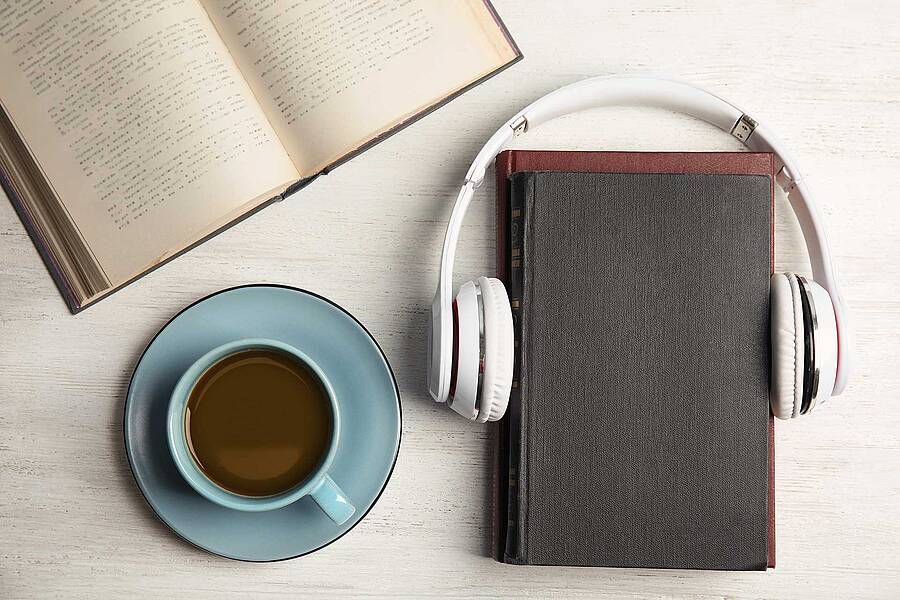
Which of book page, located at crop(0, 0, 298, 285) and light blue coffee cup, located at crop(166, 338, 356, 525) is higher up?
book page, located at crop(0, 0, 298, 285)

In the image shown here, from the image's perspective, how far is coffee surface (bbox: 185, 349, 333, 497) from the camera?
1.93 feet

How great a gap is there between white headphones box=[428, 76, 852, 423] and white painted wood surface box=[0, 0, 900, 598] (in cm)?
5

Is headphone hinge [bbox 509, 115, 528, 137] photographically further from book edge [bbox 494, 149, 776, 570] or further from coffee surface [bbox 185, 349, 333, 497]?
coffee surface [bbox 185, 349, 333, 497]

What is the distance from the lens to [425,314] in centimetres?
64

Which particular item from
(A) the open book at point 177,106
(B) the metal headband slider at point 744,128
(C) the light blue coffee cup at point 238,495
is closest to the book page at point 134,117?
(A) the open book at point 177,106

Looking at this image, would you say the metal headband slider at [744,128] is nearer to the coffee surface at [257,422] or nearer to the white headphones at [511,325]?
the white headphones at [511,325]

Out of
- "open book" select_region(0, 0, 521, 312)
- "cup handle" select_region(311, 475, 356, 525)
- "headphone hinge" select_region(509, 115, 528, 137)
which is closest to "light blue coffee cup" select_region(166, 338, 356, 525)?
"cup handle" select_region(311, 475, 356, 525)

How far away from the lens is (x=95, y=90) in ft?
1.93

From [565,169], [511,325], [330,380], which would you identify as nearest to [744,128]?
[565,169]

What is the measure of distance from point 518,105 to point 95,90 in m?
0.35

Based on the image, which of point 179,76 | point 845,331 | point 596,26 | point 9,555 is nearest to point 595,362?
point 845,331

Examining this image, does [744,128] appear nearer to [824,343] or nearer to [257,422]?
[824,343]

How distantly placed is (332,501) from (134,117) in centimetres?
34

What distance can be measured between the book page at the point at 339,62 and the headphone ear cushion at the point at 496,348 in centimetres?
17
